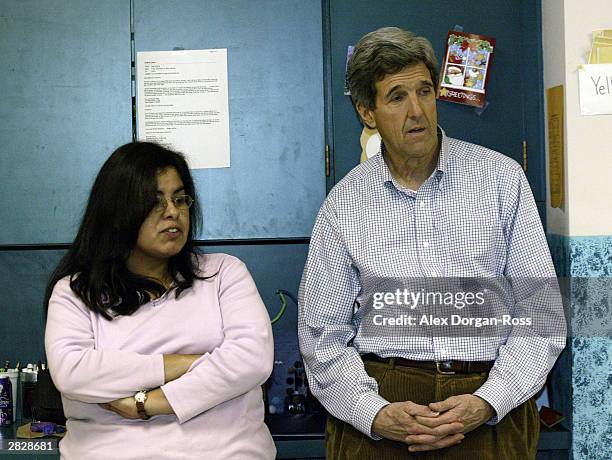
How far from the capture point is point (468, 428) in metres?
2.11

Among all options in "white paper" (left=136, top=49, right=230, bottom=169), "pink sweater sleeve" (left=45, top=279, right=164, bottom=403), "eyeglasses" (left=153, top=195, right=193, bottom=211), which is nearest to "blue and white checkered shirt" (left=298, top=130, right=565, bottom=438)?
"eyeglasses" (left=153, top=195, right=193, bottom=211)

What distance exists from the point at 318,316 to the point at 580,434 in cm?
90

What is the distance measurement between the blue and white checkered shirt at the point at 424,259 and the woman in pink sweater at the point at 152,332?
0.70ft


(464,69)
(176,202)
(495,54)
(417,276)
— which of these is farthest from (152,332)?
(495,54)

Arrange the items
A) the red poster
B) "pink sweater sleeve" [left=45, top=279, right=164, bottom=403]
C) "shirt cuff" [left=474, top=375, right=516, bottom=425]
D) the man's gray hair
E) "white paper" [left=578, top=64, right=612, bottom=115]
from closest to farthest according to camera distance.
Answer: "pink sweater sleeve" [left=45, top=279, right=164, bottom=403] → "shirt cuff" [left=474, top=375, right=516, bottom=425] → the man's gray hair → "white paper" [left=578, top=64, right=612, bottom=115] → the red poster

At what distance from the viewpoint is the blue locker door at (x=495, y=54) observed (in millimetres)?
2852

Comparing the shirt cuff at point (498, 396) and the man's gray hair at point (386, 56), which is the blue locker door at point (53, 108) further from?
the shirt cuff at point (498, 396)

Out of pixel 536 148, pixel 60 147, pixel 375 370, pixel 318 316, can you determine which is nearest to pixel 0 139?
pixel 60 147

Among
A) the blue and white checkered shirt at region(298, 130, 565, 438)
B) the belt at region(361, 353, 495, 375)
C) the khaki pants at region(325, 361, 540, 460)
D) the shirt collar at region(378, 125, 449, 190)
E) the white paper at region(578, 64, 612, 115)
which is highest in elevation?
the white paper at region(578, 64, 612, 115)

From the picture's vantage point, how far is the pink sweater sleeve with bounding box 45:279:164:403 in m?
1.98

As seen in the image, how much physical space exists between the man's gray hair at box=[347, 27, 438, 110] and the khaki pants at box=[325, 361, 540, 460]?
705mm

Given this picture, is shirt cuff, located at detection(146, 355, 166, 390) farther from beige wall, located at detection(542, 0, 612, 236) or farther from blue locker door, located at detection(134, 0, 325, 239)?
beige wall, located at detection(542, 0, 612, 236)

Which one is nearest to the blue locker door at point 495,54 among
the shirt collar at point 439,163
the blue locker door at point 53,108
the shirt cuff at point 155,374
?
the shirt collar at point 439,163

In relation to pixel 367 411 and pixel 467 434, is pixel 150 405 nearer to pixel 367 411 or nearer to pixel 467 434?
pixel 367 411
